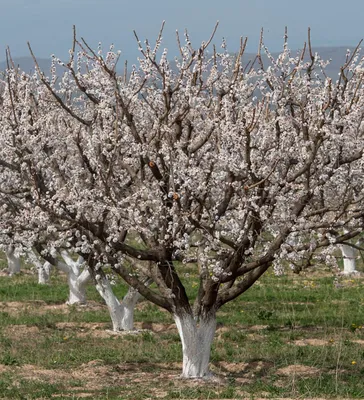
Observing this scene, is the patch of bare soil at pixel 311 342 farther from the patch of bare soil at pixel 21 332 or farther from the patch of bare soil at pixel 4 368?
the patch of bare soil at pixel 4 368

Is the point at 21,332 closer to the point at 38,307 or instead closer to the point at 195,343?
the point at 38,307

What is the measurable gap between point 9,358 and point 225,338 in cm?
478

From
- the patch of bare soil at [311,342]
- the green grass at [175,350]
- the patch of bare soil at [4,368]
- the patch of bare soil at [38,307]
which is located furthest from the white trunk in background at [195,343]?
the patch of bare soil at [38,307]

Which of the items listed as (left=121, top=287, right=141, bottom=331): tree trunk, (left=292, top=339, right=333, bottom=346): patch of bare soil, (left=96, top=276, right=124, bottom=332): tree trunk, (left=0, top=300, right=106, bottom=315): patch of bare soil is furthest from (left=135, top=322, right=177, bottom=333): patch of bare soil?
(left=292, top=339, right=333, bottom=346): patch of bare soil

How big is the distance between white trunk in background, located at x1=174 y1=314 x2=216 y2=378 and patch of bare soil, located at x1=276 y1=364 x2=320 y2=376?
58.2 inches

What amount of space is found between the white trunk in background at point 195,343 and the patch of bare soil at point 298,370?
1.48m

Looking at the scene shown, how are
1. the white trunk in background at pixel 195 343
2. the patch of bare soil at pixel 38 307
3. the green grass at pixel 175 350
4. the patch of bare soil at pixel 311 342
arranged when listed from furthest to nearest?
1. the patch of bare soil at pixel 38 307
2. the patch of bare soil at pixel 311 342
3. the white trunk in background at pixel 195 343
4. the green grass at pixel 175 350

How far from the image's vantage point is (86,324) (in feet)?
62.3

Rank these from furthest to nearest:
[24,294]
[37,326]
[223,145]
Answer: [24,294], [37,326], [223,145]

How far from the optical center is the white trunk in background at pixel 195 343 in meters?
13.1

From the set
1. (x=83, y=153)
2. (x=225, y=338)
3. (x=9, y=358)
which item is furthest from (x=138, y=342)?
(x=83, y=153)

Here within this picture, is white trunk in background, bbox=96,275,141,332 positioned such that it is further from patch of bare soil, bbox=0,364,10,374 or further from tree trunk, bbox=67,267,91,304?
patch of bare soil, bbox=0,364,10,374

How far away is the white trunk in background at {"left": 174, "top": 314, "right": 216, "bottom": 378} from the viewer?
13.1m

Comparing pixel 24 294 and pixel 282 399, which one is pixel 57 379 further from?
pixel 24 294
